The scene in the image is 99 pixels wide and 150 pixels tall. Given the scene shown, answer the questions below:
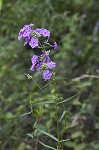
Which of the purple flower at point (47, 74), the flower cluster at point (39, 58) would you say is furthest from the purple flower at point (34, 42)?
the purple flower at point (47, 74)

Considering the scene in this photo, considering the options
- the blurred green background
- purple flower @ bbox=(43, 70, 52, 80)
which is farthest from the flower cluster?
the blurred green background

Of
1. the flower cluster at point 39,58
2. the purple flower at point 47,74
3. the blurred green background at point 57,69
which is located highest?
the blurred green background at point 57,69

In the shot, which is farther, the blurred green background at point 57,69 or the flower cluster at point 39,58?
the blurred green background at point 57,69

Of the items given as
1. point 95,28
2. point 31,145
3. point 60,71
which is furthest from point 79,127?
point 95,28

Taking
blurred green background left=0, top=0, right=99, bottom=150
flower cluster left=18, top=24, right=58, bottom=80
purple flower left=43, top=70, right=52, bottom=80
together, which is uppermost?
blurred green background left=0, top=0, right=99, bottom=150

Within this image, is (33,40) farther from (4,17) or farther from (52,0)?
(52,0)

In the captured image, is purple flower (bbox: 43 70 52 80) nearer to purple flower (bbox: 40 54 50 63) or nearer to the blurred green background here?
purple flower (bbox: 40 54 50 63)

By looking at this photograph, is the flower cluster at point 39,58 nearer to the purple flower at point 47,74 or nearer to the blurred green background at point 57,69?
the purple flower at point 47,74

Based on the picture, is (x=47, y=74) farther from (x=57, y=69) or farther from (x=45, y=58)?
(x=57, y=69)
